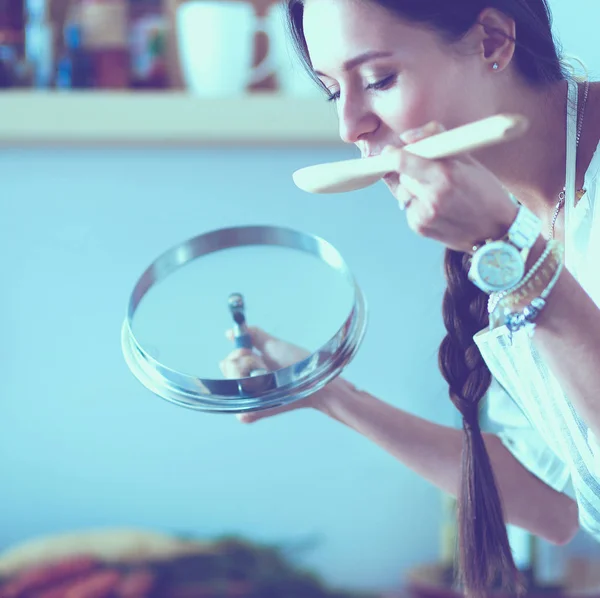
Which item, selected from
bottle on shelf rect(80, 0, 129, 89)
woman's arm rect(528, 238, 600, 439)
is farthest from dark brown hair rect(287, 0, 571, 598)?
bottle on shelf rect(80, 0, 129, 89)

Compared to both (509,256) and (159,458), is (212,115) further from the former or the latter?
(509,256)

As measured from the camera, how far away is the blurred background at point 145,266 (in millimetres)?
1393

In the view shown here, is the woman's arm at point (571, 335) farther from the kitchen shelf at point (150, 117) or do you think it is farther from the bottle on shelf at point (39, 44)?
the bottle on shelf at point (39, 44)

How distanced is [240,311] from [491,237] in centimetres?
29

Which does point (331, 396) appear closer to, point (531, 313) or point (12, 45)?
point (531, 313)

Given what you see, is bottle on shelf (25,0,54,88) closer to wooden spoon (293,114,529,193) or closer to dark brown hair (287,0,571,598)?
dark brown hair (287,0,571,598)

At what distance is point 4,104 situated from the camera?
134 centimetres

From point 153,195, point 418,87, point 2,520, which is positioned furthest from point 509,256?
point 2,520

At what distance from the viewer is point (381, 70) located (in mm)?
638

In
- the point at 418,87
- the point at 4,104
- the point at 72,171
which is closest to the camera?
the point at 418,87

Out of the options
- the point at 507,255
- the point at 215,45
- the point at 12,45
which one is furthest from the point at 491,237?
the point at 12,45

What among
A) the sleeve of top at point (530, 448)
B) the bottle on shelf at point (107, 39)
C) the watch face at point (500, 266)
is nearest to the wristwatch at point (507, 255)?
the watch face at point (500, 266)

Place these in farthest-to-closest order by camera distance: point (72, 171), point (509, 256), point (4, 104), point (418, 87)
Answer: point (72, 171) → point (4, 104) → point (418, 87) → point (509, 256)

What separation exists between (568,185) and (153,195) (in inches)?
34.1
